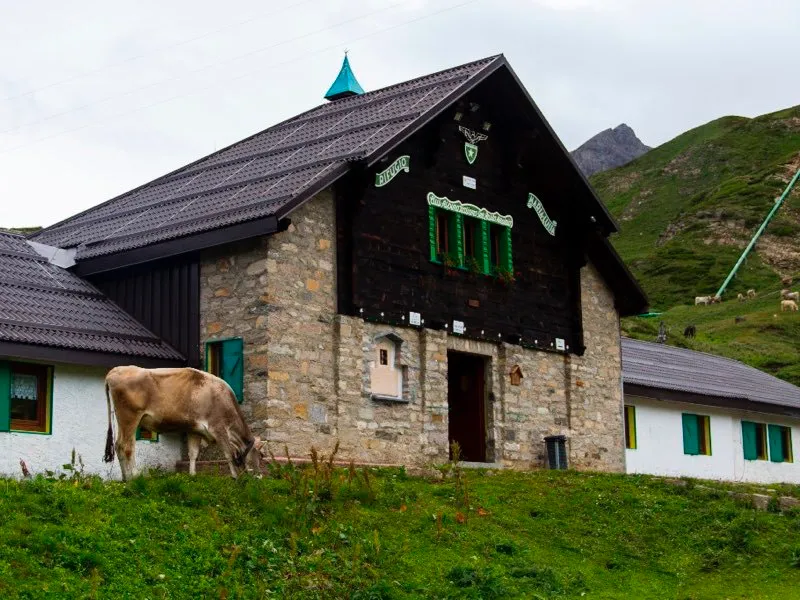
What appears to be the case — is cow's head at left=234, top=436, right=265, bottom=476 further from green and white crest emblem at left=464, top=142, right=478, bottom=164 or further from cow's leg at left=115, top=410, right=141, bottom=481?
green and white crest emblem at left=464, top=142, right=478, bottom=164

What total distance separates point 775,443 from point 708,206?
289ft

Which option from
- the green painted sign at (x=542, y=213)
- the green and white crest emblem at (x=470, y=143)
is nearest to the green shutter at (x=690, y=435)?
the green painted sign at (x=542, y=213)

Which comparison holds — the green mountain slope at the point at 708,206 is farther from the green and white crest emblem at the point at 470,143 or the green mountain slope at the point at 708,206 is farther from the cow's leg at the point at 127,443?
the cow's leg at the point at 127,443

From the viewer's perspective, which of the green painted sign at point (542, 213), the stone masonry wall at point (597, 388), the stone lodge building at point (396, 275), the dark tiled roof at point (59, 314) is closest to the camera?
the dark tiled roof at point (59, 314)

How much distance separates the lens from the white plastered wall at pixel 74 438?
69.7 ft

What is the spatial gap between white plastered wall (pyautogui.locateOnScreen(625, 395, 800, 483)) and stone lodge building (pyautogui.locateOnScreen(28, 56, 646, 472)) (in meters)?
3.14

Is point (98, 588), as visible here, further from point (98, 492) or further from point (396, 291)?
point (396, 291)

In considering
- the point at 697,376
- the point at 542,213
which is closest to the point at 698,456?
the point at 697,376

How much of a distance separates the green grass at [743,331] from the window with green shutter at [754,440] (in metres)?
21.9

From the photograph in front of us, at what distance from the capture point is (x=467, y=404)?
27516 mm

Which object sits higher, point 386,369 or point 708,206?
point 708,206

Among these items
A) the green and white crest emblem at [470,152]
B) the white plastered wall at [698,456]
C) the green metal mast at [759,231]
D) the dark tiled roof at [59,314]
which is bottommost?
the white plastered wall at [698,456]

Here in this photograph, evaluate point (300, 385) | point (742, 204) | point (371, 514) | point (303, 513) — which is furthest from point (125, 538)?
point (742, 204)

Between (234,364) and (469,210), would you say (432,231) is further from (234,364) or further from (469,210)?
(234,364)
